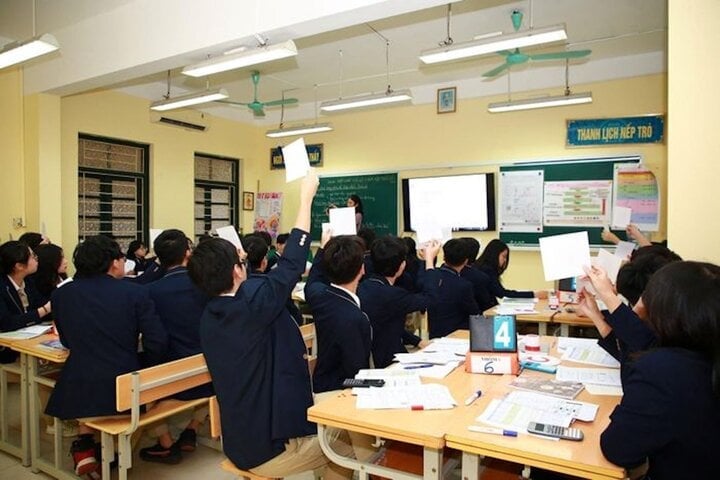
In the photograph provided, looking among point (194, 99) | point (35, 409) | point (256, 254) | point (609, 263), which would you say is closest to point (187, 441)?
point (35, 409)

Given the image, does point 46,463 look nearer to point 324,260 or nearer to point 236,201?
point 324,260

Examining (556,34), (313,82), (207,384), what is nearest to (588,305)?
(207,384)

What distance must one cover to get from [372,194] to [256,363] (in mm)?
5682

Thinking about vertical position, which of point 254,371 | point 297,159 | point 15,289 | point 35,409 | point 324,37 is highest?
point 324,37

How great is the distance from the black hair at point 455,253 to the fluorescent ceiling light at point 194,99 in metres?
2.92

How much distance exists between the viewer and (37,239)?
14.5 ft

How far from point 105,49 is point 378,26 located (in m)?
2.63

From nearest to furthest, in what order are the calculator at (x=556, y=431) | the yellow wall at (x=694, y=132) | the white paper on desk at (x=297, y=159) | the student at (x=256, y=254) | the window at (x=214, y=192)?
1. the calculator at (x=556, y=431)
2. the white paper on desk at (x=297, y=159)
3. the yellow wall at (x=694, y=132)
4. the student at (x=256, y=254)
5. the window at (x=214, y=192)

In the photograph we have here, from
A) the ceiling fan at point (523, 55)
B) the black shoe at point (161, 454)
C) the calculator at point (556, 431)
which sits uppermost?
the ceiling fan at point (523, 55)

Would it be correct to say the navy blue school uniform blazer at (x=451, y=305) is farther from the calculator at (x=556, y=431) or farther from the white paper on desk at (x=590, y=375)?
the calculator at (x=556, y=431)

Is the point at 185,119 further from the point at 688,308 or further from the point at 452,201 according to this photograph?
the point at 688,308

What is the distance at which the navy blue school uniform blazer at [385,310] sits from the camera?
2.64 m

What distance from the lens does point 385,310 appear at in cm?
267

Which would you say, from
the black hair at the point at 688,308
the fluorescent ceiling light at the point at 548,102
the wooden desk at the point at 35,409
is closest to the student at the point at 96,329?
the wooden desk at the point at 35,409
